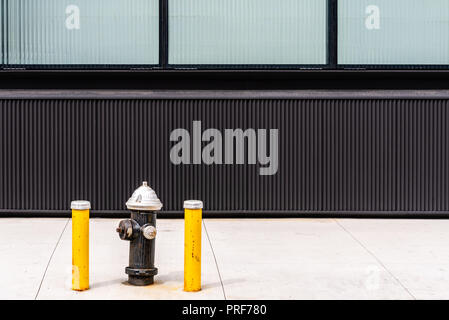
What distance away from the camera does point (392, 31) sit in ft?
38.4

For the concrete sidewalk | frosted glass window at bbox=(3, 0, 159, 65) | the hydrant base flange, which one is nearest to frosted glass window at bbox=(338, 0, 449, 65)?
the concrete sidewalk

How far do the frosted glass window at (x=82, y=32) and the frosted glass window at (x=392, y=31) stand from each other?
320 centimetres

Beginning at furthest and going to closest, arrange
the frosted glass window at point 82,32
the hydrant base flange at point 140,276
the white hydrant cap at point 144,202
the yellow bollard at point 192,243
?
the frosted glass window at point 82,32, the hydrant base flange at point 140,276, the white hydrant cap at point 144,202, the yellow bollard at point 192,243

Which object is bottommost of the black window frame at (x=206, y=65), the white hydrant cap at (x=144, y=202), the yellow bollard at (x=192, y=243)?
the yellow bollard at (x=192, y=243)

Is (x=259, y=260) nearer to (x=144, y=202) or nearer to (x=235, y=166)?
(x=144, y=202)

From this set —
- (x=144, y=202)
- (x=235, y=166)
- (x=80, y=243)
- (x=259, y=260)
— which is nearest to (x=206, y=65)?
(x=235, y=166)

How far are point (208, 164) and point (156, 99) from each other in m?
1.37

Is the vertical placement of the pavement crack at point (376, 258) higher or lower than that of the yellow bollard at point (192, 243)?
lower

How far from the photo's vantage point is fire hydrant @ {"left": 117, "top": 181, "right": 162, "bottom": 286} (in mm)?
6711

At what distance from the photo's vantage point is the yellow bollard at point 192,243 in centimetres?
648

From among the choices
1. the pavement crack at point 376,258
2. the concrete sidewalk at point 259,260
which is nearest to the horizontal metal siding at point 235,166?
the concrete sidewalk at point 259,260

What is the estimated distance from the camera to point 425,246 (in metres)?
9.29

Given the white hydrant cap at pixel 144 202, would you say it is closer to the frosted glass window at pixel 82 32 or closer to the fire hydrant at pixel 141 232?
the fire hydrant at pixel 141 232
